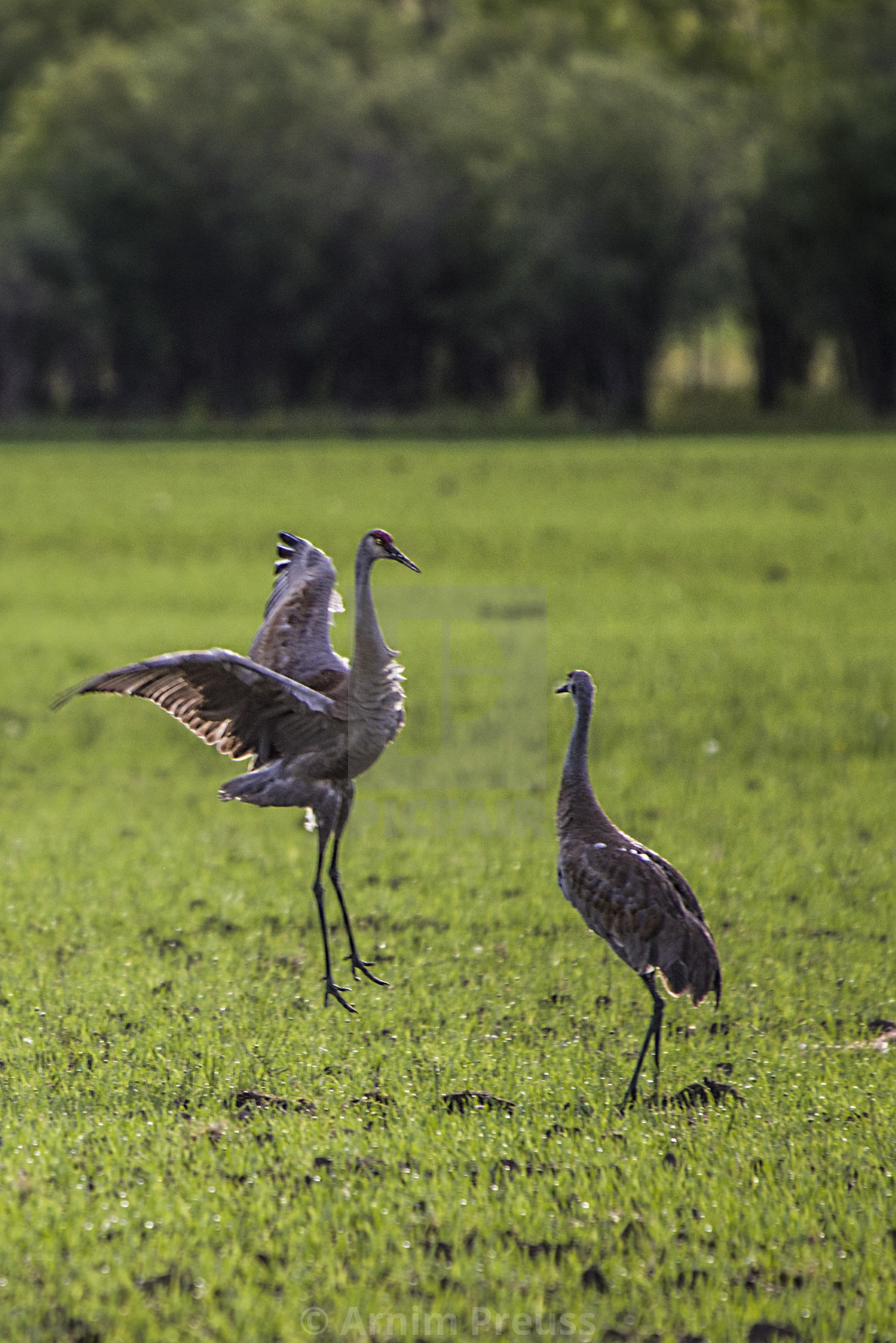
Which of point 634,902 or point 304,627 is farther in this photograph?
point 304,627

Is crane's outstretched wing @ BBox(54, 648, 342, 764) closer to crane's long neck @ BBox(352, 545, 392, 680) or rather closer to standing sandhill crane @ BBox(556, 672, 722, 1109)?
crane's long neck @ BBox(352, 545, 392, 680)

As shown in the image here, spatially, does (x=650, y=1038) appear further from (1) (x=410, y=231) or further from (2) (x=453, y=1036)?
(1) (x=410, y=231)

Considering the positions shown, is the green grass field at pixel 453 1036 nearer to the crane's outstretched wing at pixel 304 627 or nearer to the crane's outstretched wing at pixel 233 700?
the crane's outstretched wing at pixel 233 700

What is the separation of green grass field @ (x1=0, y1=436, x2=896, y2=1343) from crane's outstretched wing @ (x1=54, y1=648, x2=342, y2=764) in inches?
49.3

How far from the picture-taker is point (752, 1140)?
5684mm

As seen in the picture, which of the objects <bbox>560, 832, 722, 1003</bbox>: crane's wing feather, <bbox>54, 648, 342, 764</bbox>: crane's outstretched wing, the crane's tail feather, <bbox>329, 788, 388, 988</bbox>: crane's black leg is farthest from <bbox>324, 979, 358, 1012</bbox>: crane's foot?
the crane's tail feather

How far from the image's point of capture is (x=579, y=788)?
5.95m

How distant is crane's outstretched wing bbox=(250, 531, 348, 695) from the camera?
21.5 ft

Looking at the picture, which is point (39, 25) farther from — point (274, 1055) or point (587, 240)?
point (274, 1055)

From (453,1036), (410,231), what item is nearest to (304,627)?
(453,1036)

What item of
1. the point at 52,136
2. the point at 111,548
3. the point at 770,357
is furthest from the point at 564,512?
the point at 52,136

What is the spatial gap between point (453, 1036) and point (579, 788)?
1.48 m

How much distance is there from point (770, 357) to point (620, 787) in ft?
197

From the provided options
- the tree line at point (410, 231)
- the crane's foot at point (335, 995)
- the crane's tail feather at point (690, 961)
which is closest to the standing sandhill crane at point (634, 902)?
the crane's tail feather at point (690, 961)
